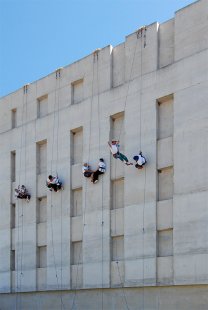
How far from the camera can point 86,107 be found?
117 ft

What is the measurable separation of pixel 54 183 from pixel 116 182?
14.8 ft

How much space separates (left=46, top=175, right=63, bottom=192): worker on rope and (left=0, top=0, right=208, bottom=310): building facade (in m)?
0.41

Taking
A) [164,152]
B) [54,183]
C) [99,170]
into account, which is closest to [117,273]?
[99,170]

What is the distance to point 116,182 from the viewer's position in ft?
110

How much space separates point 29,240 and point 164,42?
15342mm

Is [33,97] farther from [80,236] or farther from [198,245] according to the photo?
[198,245]

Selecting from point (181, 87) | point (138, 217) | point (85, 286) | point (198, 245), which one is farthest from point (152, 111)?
point (85, 286)

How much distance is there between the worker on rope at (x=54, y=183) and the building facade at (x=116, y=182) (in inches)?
16.0

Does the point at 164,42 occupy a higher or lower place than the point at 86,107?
A: higher

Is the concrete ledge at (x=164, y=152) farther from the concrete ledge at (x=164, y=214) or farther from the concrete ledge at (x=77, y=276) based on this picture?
the concrete ledge at (x=77, y=276)

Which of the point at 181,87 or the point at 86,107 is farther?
the point at 86,107

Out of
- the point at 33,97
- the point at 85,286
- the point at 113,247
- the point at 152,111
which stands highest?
the point at 33,97

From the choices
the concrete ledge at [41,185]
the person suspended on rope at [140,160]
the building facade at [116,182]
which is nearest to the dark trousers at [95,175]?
the building facade at [116,182]

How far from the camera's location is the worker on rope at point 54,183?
3616cm
